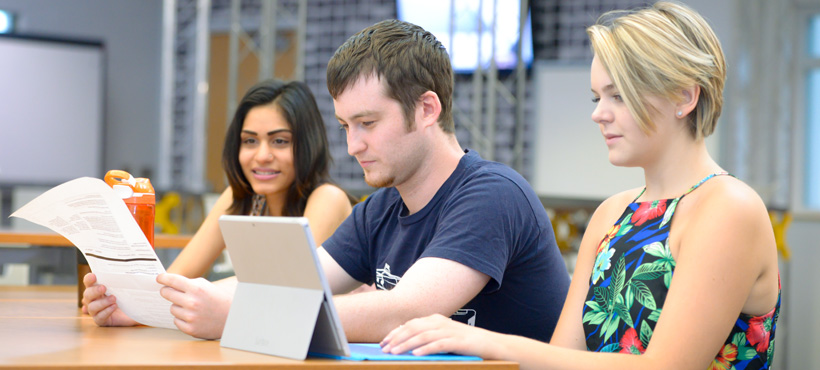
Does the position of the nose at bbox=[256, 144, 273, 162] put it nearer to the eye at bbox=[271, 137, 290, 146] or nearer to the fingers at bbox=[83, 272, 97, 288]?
the eye at bbox=[271, 137, 290, 146]

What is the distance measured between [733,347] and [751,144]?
5.81 meters

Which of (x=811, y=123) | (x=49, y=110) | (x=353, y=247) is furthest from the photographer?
(x=49, y=110)

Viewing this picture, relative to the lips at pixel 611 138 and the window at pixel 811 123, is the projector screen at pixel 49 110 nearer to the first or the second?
the window at pixel 811 123

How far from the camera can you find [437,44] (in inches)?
57.9

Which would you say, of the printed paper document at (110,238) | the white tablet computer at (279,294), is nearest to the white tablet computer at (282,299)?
the white tablet computer at (279,294)

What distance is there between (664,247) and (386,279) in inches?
20.8

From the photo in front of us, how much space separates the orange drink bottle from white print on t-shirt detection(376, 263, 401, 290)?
1.33ft

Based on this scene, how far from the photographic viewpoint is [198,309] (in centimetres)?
110

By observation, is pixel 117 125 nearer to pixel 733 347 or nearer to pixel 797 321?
pixel 797 321

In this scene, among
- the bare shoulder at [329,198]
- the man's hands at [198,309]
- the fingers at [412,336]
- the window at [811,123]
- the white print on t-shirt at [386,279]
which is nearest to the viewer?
the fingers at [412,336]

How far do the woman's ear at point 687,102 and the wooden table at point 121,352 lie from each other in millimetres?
449

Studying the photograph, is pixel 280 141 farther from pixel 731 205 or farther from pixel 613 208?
pixel 731 205

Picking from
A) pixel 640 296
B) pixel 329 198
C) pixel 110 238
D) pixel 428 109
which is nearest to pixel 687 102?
pixel 640 296

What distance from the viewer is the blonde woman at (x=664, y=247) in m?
1.05
